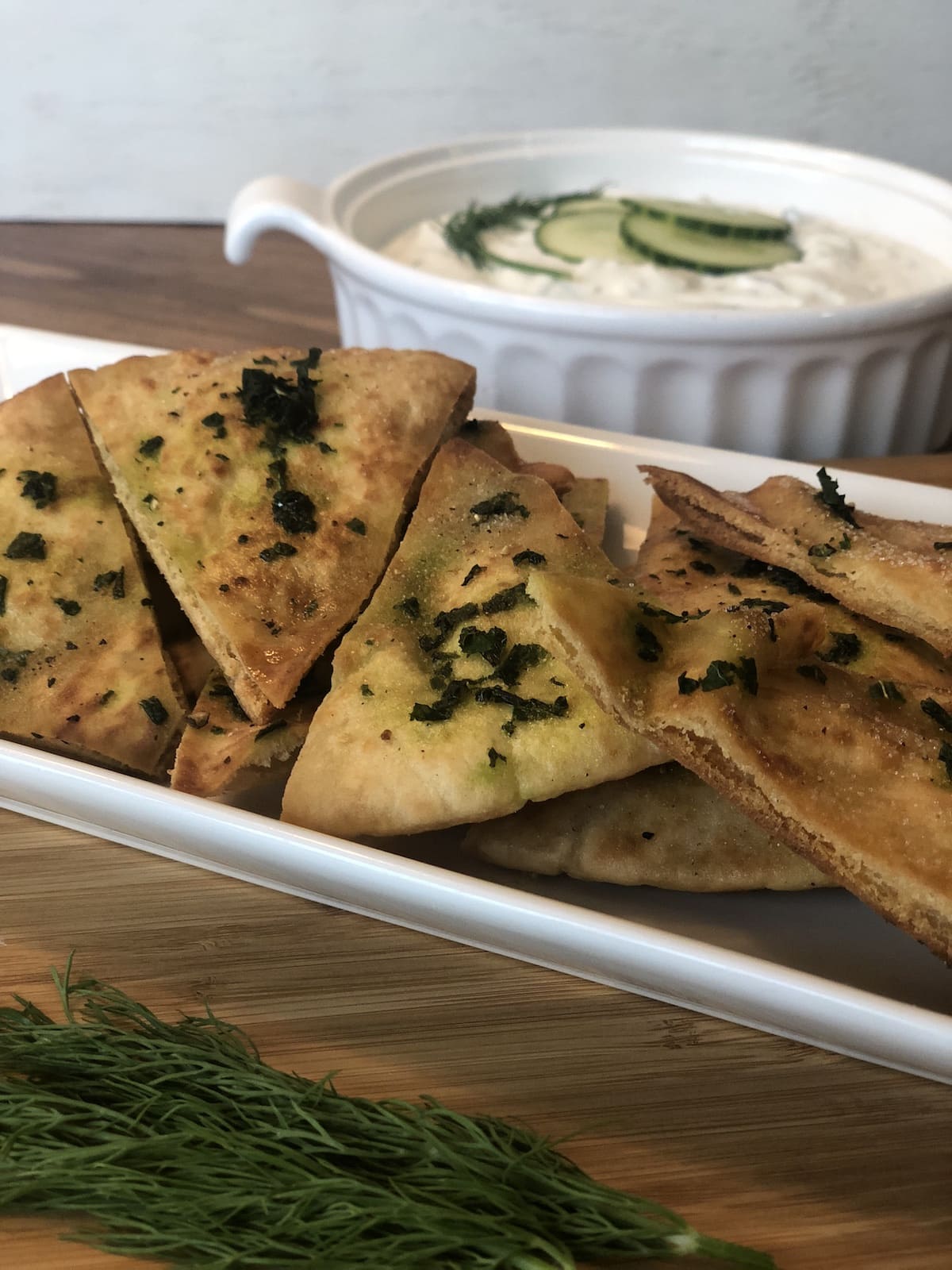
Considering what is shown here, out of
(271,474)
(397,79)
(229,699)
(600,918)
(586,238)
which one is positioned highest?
(397,79)

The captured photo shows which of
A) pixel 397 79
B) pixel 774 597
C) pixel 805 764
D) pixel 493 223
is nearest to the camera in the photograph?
pixel 805 764

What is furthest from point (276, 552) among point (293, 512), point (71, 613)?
point (71, 613)

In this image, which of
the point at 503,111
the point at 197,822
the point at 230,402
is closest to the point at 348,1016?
the point at 197,822

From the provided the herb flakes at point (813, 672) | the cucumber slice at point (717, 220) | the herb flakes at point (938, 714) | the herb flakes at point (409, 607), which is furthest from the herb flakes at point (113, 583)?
the cucumber slice at point (717, 220)

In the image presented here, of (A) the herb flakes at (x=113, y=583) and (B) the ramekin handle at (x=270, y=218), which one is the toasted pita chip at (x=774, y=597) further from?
(B) the ramekin handle at (x=270, y=218)

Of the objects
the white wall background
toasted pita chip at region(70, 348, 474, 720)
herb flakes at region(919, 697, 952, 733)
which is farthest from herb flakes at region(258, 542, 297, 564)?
the white wall background

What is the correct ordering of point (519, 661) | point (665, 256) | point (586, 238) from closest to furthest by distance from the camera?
point (519, 661)
point (665, 256)
point (586, 238)

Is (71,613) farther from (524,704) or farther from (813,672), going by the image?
(813,672)
